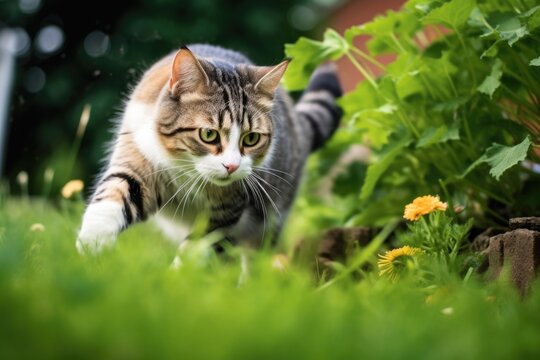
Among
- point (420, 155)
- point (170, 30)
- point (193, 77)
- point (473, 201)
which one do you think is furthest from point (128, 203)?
point (170, 30)

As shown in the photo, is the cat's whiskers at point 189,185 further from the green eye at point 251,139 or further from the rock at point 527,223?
the rock at point 527,223

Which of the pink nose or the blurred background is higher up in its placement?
the blurred background

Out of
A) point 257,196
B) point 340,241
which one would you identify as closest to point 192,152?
point 257,196

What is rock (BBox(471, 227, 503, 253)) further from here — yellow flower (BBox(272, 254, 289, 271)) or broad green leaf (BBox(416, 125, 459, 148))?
yellow flower (BBox(272, 254, 289, 271))

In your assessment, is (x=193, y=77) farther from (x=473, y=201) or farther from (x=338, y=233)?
(x=473, y=201)

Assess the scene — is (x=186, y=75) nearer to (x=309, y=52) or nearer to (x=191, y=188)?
(x=191, y=188)

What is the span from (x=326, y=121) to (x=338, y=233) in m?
0.96

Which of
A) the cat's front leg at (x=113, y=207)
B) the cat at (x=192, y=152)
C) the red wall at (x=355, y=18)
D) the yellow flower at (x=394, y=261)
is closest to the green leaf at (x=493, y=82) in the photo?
the yellow flower at (x=394, y=261)

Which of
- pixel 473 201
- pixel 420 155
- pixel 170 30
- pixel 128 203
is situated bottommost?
pixel 473 201

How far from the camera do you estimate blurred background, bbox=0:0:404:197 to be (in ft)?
21.8

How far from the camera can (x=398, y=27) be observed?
2.74m

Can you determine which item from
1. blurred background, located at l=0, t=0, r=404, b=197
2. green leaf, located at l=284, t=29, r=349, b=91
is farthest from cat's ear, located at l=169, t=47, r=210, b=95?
blurred background, located at l=0, t=0, r=404, b=197

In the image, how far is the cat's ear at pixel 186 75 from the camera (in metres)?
2.42

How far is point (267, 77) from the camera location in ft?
8.69
